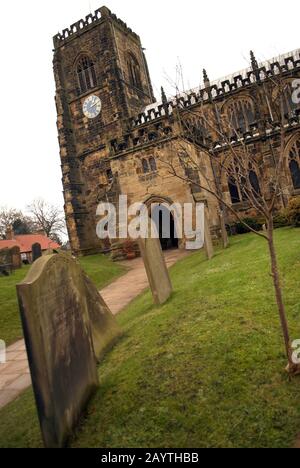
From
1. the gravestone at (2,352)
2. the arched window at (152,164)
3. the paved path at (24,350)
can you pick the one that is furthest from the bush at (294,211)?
the gravestone at (2,352)

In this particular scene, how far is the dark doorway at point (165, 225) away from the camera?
1822cm

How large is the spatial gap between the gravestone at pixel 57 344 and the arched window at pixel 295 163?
17.9 m

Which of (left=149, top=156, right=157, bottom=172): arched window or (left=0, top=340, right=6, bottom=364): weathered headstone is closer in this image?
(left=0, top=340, right=6, bottom=364): weathered headstone

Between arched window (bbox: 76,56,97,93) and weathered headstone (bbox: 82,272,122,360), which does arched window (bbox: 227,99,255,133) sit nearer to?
arched window (bbox: 76,56,97,93)

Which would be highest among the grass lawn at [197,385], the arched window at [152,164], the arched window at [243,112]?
the arched window at [243,112]

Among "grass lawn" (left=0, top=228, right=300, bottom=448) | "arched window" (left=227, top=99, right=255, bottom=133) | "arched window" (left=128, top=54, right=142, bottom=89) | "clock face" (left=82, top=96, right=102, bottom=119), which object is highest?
"arched window" (left=128, top=54, right=142, bottom=89)

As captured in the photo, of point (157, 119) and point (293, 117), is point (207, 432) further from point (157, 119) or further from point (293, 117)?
point (157, 119)

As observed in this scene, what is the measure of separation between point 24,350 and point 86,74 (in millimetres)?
25225

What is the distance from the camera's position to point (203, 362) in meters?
4.24

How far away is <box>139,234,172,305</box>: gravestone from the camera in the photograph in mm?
7121

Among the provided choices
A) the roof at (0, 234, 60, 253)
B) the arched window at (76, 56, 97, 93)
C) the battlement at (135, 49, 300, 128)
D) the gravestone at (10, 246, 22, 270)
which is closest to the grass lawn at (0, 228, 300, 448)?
the gravestone at (10, 246, 22, 270)

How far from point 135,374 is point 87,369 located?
0.65m

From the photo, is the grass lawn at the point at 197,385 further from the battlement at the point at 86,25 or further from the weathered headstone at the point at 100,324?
the battlement at the point at 86,25

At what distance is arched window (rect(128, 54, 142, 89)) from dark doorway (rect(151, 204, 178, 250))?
1435cm
